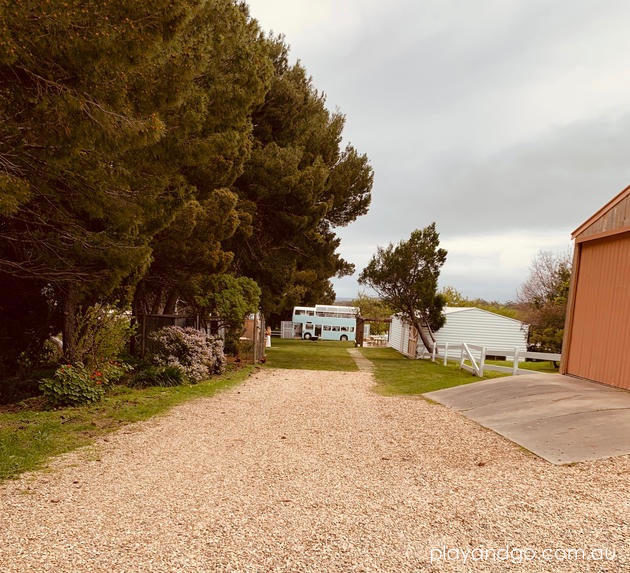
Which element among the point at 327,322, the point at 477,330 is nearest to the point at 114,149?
the point at 477,330

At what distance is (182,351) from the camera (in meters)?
11.6

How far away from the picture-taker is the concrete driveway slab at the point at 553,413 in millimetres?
5336

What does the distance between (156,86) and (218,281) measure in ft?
27.4

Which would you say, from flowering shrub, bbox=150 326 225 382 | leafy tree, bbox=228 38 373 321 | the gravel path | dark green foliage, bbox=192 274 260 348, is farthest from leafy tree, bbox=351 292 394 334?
the gravel path

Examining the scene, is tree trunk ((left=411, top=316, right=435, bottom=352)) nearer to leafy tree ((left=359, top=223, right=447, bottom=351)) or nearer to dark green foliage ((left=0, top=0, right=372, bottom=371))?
leafy tree ((left=359, top=223, right=447, bottom=351))

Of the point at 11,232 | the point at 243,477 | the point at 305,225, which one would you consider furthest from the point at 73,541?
the point at 305,225

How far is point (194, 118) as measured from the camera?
756cm

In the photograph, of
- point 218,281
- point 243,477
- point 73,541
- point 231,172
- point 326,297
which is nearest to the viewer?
point 73,541

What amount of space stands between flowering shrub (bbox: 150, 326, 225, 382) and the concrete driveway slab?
531cm

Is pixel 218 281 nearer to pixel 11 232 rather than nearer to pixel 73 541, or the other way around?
pixel 11 232

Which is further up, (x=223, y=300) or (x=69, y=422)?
(x=223, y=300)

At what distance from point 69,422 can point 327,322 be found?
33.1 meters

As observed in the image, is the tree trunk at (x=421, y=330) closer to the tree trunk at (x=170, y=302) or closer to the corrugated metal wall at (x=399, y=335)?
the corrugated metal wall at (x=399, y=335)

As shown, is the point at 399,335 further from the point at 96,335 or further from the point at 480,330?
the point at 96,335
